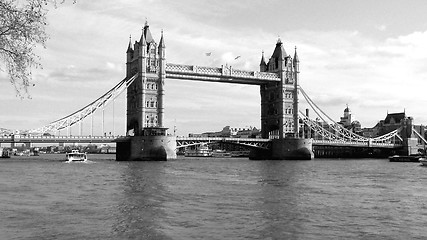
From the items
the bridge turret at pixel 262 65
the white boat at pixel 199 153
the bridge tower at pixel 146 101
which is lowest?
the white boat at pixel 199 153

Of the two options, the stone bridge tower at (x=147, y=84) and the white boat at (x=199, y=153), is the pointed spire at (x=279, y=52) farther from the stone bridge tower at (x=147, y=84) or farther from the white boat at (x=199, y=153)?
the white boat at (x=199, y=153)

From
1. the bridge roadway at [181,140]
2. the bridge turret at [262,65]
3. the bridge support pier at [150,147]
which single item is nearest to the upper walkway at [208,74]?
the bridge roadway at [181,140]

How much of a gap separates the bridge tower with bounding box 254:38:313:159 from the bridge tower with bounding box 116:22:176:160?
1042 inches

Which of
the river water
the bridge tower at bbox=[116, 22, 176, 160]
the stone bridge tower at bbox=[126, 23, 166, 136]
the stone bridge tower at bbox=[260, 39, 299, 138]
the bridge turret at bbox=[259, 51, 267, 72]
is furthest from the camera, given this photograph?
the bridge turret at bbox=[259, 51, 267, 72]

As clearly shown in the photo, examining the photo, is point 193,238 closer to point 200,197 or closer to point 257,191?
point 200,197

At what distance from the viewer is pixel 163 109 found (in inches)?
3570

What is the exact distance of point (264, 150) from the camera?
348 ft

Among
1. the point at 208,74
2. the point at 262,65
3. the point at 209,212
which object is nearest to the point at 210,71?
the point at 208,74

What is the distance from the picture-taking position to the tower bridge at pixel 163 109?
8388 cm

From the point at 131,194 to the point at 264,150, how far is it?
77636 mm

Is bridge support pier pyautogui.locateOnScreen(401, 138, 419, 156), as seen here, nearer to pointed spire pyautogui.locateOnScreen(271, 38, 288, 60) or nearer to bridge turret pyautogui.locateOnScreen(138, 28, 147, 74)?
pointed spire pyautogui.locateOnScreen(271, 38, 288, 60)

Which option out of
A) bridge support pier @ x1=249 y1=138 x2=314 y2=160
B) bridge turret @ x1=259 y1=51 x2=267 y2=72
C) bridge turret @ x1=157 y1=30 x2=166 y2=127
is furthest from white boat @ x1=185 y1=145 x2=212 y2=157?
bridge turret @ x1=157 y1=30 x2=166 y2=127

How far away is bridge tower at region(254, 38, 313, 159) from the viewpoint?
348 ft

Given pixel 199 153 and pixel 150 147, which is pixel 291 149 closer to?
pixel 150 147
